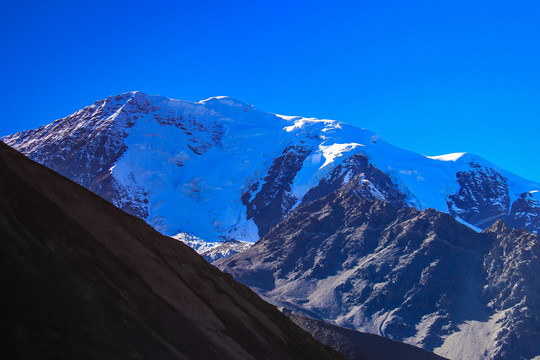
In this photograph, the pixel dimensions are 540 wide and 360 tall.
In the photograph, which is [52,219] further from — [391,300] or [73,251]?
[391,300]

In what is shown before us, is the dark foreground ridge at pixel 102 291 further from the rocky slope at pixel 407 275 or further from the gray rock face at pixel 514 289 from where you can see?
the rocky slope at pixel 407 275

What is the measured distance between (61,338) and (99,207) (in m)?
15.5

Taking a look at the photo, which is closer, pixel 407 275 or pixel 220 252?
pixel 407 275

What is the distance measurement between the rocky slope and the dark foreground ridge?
86219 millimetres

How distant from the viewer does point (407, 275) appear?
148 metres

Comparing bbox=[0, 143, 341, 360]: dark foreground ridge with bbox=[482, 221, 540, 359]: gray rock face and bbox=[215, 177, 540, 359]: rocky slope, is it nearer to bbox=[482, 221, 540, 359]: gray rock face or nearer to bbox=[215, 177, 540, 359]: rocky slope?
bbox=[482, 221, 540, 359]: gray rock face

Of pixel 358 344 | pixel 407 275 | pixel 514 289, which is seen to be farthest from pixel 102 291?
pixel 407 275

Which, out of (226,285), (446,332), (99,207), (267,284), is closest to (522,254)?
(446,332)

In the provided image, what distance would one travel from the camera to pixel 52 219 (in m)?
32.8

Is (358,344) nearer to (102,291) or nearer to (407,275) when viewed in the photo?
(102,291)

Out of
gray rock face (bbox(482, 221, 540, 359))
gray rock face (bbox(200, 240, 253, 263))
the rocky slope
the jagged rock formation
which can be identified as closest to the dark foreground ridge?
the jagged rock formation

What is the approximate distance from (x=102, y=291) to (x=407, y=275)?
4916 inches

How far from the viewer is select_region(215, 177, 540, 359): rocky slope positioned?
410 ft

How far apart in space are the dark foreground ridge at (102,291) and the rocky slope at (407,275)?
8622cm
